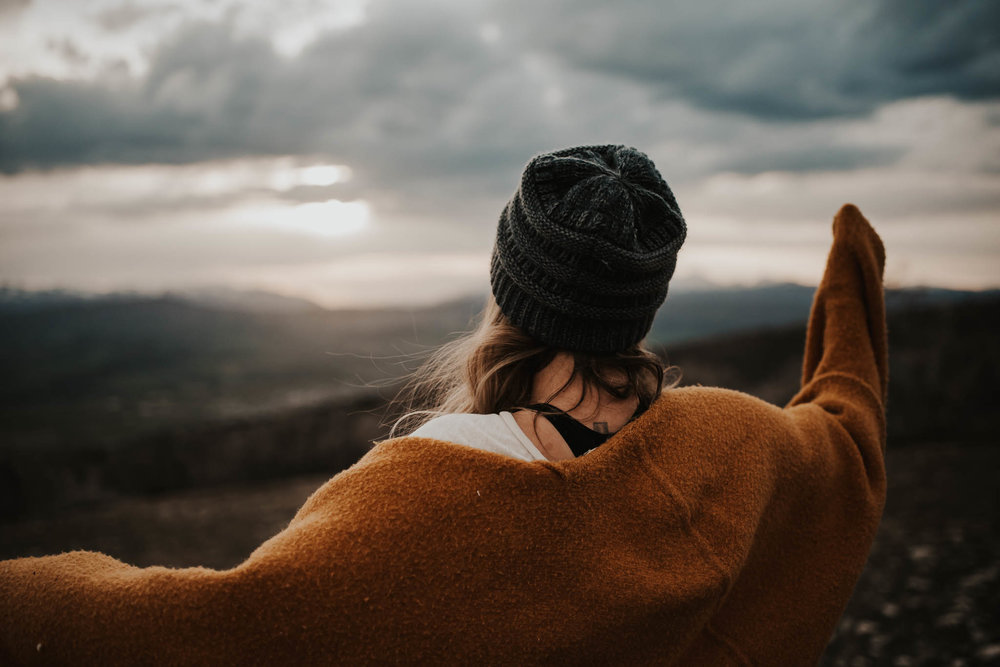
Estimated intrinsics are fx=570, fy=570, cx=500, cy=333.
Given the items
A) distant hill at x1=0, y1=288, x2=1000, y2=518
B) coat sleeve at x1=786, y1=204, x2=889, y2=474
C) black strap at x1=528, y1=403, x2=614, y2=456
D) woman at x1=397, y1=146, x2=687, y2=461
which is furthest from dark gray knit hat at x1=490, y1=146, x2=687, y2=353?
coat sleeve at x1=786, y1=204, x2=889, y2=474

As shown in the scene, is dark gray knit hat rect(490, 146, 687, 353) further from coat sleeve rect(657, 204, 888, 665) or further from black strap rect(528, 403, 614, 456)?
coat sleeve rect(657, 204, 888, 665)

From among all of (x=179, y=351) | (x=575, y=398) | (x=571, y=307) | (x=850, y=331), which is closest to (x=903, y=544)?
(x=850, y=331)

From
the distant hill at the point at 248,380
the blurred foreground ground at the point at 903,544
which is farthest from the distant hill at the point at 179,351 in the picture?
the blurred foreground ground at the point at 903,544

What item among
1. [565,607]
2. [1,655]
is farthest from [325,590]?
[1,655]

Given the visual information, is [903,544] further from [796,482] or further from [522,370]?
[522,370]

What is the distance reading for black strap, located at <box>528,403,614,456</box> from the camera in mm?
1294

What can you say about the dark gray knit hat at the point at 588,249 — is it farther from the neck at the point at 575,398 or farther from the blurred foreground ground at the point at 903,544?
the blurred foreground ground at the point at 903,544

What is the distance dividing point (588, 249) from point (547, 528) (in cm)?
59

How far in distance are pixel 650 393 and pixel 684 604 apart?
0.48 meters

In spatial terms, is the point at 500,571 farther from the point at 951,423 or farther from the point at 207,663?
the point at 951,423

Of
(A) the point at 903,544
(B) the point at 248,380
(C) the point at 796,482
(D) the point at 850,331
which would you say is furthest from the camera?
(B) the point at 248,380

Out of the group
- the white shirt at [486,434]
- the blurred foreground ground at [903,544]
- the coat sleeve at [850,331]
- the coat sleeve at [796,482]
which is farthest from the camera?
the blurred foreground ground at [903,544]

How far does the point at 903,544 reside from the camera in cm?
479

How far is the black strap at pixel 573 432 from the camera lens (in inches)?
50.9
